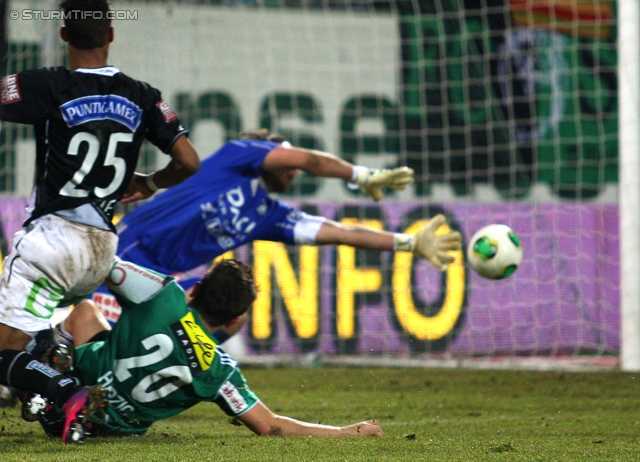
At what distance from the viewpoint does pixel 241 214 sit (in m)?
5.78

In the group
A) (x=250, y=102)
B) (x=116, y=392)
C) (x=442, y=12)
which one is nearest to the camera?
(x=116, y=392)

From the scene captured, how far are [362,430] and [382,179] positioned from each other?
2.21 metres

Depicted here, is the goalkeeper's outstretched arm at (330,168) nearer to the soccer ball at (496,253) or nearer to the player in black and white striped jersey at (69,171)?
the soccer ball at (496,253)

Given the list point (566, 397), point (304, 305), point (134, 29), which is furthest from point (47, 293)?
point (134, 29)

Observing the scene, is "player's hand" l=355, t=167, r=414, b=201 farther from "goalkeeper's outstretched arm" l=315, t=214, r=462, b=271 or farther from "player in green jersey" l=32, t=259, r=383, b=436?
"player in green jersey" l=32, t=259, r=383, b=436

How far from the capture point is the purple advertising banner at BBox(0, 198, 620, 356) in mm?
8633

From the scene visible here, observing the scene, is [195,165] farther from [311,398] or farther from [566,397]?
[566,397]

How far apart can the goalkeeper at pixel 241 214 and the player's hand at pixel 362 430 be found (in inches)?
80.6

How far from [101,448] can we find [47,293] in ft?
1.92

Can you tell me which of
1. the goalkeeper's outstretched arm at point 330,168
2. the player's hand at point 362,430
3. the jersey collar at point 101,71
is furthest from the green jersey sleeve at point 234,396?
the goalkeeper's outstretched arm at point 330,168

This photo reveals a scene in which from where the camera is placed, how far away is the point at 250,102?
10523mm

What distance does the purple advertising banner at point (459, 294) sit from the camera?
8.63 m

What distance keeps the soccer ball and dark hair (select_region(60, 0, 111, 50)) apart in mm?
2803

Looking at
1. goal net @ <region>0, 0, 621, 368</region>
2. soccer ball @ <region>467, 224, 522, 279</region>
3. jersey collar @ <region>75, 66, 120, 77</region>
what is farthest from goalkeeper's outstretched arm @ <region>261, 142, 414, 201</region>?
goal net @ <region>0, 0, 621, 368</region>
